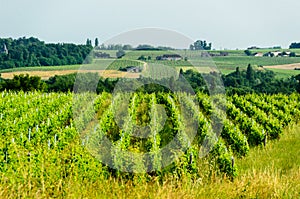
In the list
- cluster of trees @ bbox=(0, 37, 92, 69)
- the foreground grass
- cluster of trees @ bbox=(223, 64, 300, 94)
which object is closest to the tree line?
cluster of trees @ bbox=(223, 64, 300, 94)

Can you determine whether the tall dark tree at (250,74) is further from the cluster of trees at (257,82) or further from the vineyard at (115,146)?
the vineyard at (115,146)

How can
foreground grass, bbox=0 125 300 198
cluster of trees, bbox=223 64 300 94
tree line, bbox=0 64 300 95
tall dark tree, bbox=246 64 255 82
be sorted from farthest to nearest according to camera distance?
tall dark tree, bbox=246 64 255 82 → cluster of trees, bbox=223 64 300 94 → tree line, bbox=0 64 300 95 → foreground grass, bbox=0 125 300 198

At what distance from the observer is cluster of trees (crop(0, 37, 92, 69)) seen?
3159 inches

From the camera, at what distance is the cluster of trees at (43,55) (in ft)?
263

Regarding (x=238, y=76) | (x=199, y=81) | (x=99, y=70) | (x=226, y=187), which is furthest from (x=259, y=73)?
(x=226, y=187)

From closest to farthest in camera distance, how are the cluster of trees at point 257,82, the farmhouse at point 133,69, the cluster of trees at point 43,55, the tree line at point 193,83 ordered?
the farmhouse at point 133,69 → the tree line at point 193,83 → the cluster of trees at point 257,82 → the cluster of trees at point 43,55

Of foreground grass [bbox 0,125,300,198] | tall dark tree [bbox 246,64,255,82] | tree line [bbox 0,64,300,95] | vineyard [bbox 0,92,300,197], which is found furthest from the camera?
tall dark tree [bbox 246,64,255,82]

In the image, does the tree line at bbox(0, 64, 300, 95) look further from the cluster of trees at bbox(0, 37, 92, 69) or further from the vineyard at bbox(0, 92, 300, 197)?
the cluster of trees at bbox(0, 37, 92, 69)

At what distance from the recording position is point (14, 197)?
248 inches

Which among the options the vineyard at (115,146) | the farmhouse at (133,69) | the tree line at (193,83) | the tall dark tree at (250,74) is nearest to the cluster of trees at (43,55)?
the tree line at (193,83)

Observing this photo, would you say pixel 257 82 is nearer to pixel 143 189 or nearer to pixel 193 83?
pixel 193 83

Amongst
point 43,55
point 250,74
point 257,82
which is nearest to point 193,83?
point 257,82

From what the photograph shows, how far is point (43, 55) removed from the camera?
282 ft

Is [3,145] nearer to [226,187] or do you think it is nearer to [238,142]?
[226,187]
